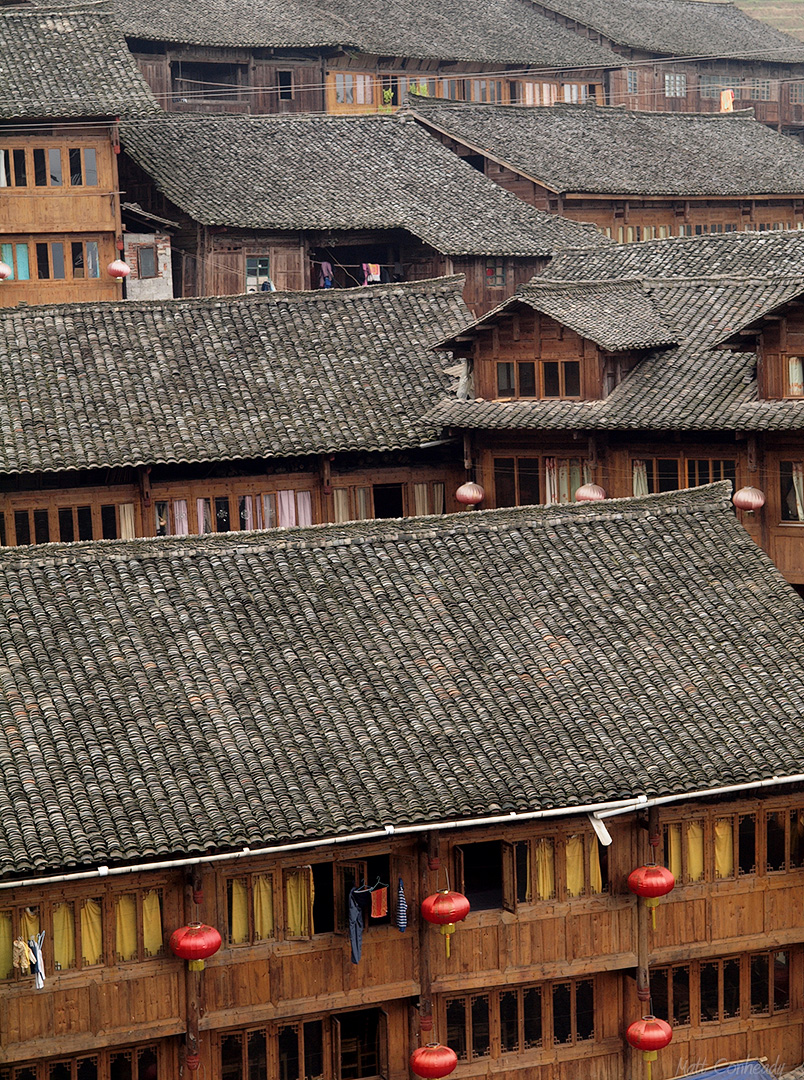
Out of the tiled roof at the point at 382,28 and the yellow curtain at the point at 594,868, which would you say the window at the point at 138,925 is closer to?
the yellow curtain at the point at 594,868

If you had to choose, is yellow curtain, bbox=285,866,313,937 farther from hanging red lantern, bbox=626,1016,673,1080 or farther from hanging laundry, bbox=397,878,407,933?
hanging red lantern, bbox=626,1016,673,1080

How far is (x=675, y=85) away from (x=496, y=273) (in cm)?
2796

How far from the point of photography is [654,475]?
3559 cm

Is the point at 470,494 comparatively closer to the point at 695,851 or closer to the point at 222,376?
the point at 222,376

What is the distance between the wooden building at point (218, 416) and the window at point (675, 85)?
3711 cm

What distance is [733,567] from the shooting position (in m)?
27.5

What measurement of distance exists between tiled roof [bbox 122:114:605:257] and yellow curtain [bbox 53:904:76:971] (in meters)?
28.7

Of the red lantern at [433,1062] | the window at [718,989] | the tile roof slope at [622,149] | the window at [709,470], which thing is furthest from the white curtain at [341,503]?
the tile roof slope at [622,149]

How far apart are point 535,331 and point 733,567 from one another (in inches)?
456

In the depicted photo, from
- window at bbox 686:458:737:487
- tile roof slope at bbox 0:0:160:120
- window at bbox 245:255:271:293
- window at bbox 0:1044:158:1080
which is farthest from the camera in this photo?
window at bbox 245:255:271:293

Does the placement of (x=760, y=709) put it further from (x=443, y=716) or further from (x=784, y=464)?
(x=784, y=464)

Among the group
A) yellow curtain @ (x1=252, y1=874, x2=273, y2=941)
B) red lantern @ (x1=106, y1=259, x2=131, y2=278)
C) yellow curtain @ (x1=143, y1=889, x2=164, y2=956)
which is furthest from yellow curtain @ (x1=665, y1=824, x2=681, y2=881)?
red lantern @ (x1=106, y1=259, x2=131, y2=278)

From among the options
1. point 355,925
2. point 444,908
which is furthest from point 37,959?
point 444,908

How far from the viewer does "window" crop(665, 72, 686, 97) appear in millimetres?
73312
